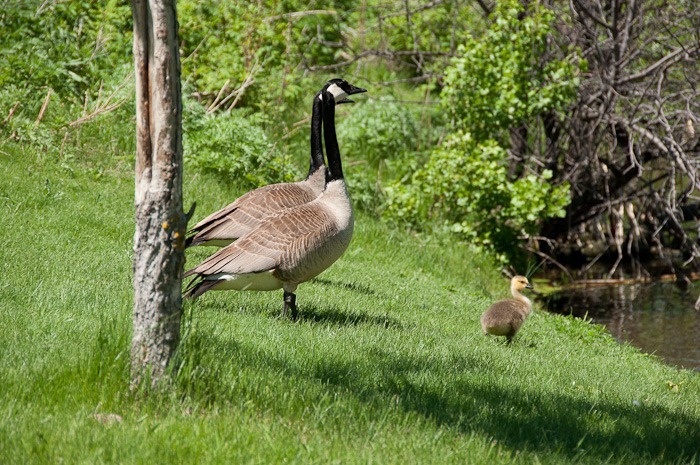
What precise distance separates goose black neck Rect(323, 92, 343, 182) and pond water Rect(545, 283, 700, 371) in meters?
4.57

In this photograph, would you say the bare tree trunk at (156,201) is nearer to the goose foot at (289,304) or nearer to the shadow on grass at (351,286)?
the goose foot at (289,304)

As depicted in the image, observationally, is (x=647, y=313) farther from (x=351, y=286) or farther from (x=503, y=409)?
(x=503, y=409)

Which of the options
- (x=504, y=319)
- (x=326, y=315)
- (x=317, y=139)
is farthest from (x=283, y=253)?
(x=317, y=139)

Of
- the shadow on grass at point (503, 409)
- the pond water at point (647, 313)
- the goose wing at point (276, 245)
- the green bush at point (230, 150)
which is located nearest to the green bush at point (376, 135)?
the green bush at point (230, 150)

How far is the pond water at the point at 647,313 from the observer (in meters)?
11.2

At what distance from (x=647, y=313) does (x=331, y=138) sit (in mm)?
6680

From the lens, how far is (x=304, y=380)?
17.5 feet

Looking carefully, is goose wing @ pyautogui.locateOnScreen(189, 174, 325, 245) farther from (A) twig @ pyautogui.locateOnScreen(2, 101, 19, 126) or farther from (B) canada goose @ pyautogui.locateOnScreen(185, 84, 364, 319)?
(A) twig @ pyautogui.locateOnScreen(2, 101, 19, 126)

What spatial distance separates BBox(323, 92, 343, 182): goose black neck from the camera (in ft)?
27.1

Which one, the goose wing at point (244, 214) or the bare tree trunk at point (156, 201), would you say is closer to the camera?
the bare tree trunk at point (156, 201)

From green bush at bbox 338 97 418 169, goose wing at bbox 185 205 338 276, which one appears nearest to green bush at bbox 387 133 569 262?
green bush at bbox 338 97 418 169

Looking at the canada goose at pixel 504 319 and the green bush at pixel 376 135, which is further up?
the green bush at pixel 376 135

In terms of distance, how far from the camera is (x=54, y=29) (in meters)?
13.5

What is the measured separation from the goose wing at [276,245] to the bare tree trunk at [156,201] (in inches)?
90.3
